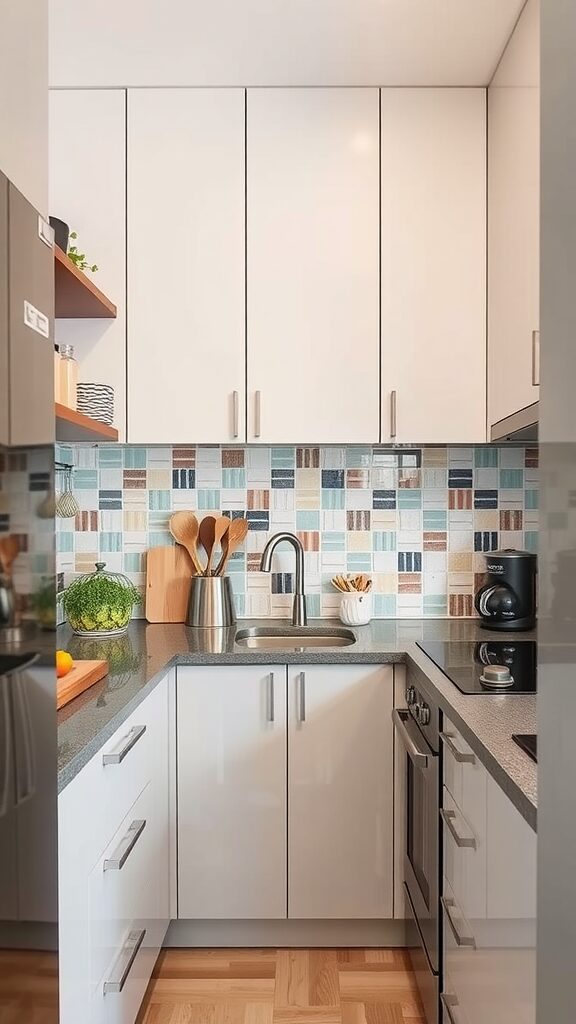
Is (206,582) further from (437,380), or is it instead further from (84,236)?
(84,236)

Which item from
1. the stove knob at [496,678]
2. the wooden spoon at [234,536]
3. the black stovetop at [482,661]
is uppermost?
the wooden spoon at [234,536]

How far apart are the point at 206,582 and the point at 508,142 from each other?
1607mm

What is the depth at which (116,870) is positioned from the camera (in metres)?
1.71

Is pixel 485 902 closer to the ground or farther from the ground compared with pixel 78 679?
closer to the ground

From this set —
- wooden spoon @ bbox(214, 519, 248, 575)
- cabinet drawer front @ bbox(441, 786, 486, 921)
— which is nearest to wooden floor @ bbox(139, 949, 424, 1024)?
cabinet drawer front @ bbox(441, 786, 486, 921)

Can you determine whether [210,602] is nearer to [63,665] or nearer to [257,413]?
[257,413]

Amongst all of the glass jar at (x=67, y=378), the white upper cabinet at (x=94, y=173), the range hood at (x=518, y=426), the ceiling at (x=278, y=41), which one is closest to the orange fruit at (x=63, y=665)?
the glass jar at (x=67, y=378)

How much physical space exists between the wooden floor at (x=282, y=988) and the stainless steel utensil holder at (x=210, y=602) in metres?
0.98

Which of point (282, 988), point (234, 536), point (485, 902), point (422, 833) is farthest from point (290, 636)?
point (485, 902)

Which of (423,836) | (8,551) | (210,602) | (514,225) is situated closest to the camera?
(8,551)

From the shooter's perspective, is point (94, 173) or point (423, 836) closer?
point (423, 836)

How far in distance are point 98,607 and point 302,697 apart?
701mm

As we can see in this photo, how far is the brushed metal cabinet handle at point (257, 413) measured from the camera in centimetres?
260

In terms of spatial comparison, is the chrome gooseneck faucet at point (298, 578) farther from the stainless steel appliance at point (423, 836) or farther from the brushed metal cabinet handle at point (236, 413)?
the stainless steel appliance at point (423, 836)
